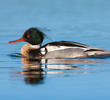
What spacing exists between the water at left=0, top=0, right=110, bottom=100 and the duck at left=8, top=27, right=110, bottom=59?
432 millimetres

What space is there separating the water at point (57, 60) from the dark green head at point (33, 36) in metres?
0.20

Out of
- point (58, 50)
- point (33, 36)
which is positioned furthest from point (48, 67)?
point (33, 36)

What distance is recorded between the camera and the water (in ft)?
27.7

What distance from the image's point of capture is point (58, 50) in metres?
13.3

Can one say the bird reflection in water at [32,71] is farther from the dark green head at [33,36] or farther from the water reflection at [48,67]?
the dark green head at [33,36]

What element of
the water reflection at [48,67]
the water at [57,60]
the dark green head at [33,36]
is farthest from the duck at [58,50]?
the water reflection at [48,67]

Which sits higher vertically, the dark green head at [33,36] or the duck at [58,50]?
the dark green head at [33,36]

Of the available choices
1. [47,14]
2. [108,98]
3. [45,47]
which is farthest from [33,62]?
[47,14]

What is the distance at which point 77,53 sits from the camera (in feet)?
44.2

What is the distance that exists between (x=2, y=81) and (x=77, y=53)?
4596 mm

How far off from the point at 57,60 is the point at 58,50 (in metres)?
0.77

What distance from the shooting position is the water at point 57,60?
27.7 ft

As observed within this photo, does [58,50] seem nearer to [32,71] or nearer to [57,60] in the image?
[57,60]

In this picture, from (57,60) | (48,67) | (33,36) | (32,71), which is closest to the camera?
(32,71)
